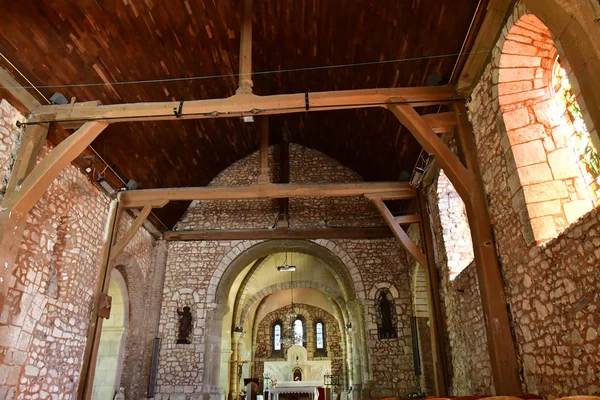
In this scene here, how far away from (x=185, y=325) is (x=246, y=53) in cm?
599

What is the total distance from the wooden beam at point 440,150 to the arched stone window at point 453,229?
5.33ft

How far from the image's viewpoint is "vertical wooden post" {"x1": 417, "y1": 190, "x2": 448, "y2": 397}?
239 inches

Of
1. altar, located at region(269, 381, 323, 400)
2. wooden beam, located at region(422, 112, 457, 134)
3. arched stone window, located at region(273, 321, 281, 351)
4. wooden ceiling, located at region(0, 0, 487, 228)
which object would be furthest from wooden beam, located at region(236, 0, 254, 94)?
arched stone window, located at region(273, 321, 281, 351)

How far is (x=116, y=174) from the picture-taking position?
285 inches

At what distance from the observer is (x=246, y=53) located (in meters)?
5.79

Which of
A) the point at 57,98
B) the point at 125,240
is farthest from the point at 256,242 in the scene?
the point at 57,98

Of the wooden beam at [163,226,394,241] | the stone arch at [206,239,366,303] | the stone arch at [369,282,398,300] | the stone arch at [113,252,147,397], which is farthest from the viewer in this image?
the wooden beam at [163,226,394,241]

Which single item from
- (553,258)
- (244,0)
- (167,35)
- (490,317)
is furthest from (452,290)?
(167,35)

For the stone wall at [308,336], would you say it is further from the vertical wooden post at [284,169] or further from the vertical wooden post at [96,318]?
the vertical wooden post at [96,318]

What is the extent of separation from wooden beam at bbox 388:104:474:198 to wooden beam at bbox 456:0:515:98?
643 millimetres

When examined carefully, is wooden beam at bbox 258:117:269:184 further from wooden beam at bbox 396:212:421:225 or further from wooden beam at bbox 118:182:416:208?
wooden beam at bbox 396:212:421:225

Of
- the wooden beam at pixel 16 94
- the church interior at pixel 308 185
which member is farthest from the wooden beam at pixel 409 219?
the wooden beam at pixel 16 94

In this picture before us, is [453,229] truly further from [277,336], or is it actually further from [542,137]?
[277,336]

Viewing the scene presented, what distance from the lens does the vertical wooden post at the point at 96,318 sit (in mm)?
6168
